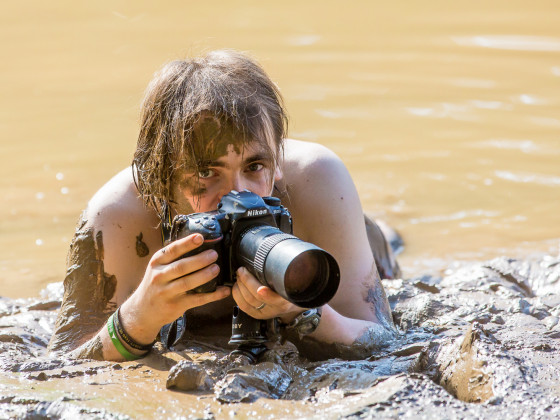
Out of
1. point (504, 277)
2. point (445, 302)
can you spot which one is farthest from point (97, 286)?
point (504, 277)

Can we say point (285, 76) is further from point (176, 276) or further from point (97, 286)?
point (176, 276)

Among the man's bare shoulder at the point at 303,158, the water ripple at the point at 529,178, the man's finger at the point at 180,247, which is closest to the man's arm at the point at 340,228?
the man's bare shoulder at the point at 303,158

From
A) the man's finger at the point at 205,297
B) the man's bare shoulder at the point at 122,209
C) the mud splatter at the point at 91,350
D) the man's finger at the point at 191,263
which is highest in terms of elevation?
the man's finger at the point at 191,263

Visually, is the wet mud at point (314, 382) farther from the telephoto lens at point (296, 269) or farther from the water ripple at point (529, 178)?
the water ripple at point (529, 178)

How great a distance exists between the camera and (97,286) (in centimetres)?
251

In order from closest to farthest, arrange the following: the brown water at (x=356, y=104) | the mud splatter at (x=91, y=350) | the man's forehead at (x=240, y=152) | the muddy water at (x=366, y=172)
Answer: the muddy water at (x=366, y=172)
the man's forehead at (x=240, y=152)
the mud splatter at (x=91, y=350)
the brown water at (x=356, y=104)

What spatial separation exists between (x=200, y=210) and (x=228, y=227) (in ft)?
0.83

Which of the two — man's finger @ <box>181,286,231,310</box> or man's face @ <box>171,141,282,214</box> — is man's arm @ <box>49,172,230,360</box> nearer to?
man's face @ <box>171,141,282,214</box>

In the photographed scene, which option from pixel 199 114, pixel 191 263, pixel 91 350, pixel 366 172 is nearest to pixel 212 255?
pixel 191 263

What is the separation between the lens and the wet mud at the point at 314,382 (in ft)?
5.75

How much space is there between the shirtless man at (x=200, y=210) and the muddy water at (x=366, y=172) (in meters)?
0.14

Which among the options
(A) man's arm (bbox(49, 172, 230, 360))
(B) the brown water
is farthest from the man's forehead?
(B) the brown water

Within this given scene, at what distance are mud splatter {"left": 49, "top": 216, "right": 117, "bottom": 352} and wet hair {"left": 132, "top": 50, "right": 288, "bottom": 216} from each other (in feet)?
0.89

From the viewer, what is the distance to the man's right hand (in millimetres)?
1902
